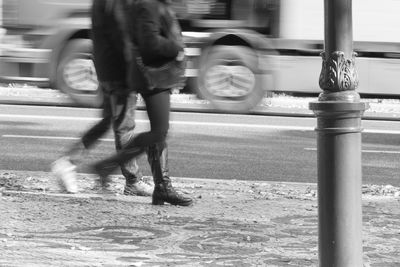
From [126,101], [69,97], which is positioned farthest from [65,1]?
[126,101]

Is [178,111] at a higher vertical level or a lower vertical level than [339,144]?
lower

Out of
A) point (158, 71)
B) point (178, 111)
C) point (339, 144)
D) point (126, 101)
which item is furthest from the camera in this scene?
point (178, 111)

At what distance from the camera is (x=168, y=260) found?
5.93 m

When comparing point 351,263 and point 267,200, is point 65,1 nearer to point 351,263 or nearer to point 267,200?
point 267,200

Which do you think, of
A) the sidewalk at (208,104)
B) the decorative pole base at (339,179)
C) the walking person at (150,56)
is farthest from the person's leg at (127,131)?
the sidewalk at (208,104)

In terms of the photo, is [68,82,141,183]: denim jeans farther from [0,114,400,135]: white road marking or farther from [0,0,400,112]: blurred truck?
[0,0,400,112]: blurred truck

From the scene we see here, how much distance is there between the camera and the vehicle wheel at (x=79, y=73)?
16.3 meters

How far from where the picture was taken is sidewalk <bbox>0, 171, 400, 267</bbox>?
600 centimetres

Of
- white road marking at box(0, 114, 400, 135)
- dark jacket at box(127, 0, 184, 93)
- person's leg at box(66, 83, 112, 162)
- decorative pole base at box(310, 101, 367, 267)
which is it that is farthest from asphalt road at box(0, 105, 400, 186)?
decorative pole base at box(310, 101, 367, 267)

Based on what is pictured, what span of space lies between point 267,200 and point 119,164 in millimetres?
1384

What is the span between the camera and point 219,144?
40.0 feet

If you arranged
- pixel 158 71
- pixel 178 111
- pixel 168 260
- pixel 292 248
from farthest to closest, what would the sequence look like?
pixel 178 111 → pixel 158 71 → pixel 292 248 → pixel 168 260

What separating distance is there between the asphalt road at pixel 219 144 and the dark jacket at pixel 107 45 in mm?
2195

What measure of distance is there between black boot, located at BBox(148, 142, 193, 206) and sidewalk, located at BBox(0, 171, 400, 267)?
7 cm
